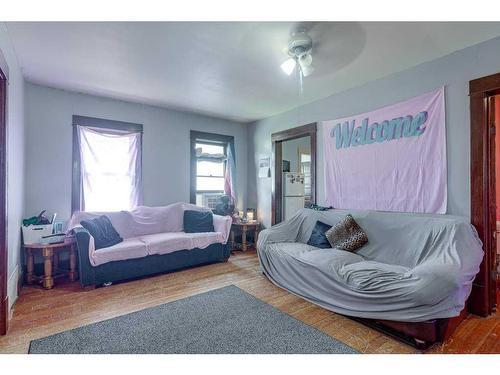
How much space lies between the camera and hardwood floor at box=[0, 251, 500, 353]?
76.6 inches

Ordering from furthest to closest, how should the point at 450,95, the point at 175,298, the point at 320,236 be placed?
the point at 320,236, the point at 175,298, the point at 450,95

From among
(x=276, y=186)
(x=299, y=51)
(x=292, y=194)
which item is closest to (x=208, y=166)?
(x=276, y=186)

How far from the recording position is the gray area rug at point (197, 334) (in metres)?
1.87

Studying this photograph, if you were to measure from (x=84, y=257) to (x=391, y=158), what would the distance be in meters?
3.75

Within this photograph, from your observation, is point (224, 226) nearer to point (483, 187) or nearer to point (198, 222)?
point (198, 222)

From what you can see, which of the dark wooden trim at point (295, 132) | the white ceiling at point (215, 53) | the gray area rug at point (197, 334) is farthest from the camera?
the dark wooden trim at point (295, 132)

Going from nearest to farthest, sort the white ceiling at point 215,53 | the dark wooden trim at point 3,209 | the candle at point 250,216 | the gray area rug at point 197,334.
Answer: the gray area rug at point 197,334 → the dark wooden trim at point 3,209 → the white ceiling at point 215,53 → the candle at point 250,216

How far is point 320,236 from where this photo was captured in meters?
3.29

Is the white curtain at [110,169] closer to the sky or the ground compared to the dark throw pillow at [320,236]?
closer to the sky

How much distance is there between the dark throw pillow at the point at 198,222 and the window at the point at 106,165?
839 mm

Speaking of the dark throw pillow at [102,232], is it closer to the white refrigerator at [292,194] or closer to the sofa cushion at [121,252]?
the sofa cushion at [121,252]

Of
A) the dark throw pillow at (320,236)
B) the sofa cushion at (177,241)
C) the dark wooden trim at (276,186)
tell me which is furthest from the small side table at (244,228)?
the dark throw pillow at (320,236)
